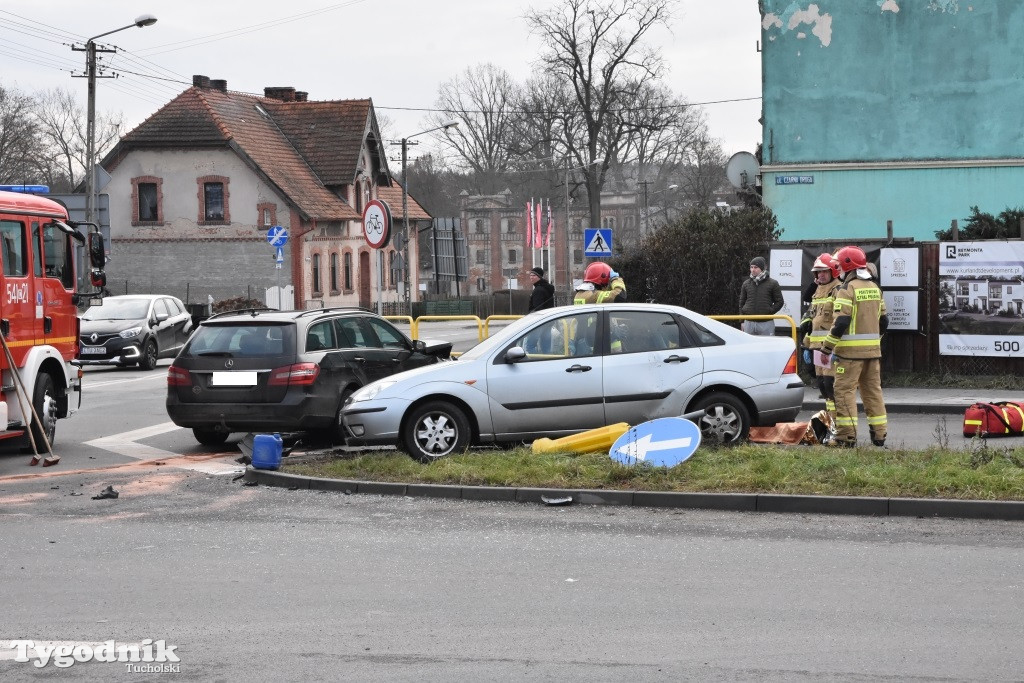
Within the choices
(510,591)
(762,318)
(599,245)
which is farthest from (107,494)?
(599,245)

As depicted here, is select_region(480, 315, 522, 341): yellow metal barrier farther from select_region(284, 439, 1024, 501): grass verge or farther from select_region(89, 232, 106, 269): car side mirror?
select_region(284, 439, 1024, 501): grass verge

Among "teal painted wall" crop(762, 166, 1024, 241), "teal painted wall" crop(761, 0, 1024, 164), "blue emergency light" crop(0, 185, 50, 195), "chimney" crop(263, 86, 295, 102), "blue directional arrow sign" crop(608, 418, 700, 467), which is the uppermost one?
"chimney" crop(263, 86, 295, 102)

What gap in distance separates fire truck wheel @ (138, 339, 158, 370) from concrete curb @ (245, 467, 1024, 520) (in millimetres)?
17950

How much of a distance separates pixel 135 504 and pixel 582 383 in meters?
4.11

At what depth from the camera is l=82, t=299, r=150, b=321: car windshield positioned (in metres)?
28.5

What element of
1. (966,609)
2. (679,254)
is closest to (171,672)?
(966,609)

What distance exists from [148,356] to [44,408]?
46.7 feet

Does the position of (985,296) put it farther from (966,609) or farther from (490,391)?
(966,609)

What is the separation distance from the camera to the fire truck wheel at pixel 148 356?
28.1 m

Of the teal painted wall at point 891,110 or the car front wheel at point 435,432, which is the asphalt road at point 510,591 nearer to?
the car front wheel at point 435,432

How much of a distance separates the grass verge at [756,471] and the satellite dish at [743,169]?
15.8 metres

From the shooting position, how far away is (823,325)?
43.8 feet

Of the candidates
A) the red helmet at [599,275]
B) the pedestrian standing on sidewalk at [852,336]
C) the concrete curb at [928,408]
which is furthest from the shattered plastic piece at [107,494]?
the concrete curb at [928,408]

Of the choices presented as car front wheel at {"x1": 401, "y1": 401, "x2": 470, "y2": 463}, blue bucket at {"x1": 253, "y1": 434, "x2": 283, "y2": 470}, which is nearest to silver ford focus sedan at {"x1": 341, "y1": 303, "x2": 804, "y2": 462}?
car front wheel at {"x1": 401, "y1": 401, "x2": 470, "y2": 463}
